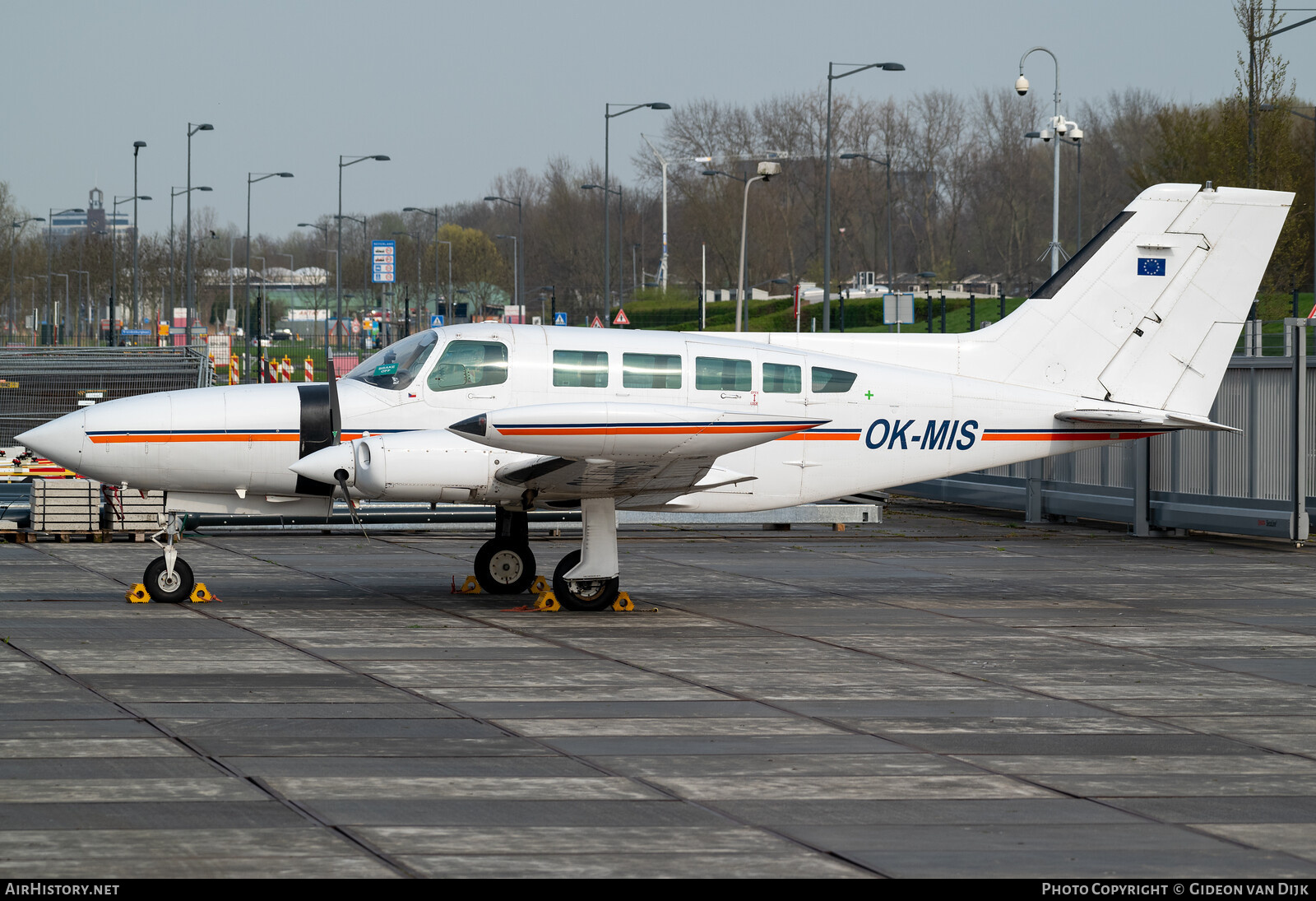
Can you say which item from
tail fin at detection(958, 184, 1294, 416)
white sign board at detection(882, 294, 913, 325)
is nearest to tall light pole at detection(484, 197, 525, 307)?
white sign board at detection(882, 294, 913, 325)

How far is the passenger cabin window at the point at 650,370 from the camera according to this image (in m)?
14.6

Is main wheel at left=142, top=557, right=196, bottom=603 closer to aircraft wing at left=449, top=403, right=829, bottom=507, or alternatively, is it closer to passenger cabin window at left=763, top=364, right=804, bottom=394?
aircraft wing at left=449, top=403, right=829, bottom=507

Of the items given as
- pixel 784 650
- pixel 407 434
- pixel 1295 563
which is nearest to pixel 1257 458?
Result: pixel 1295 563

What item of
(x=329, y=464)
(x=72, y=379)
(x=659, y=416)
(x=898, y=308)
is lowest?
(x=329, y=464)

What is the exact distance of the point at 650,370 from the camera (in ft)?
48.0

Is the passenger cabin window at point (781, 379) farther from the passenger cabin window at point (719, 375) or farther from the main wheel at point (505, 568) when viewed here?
the main wheel at point (505, 568)

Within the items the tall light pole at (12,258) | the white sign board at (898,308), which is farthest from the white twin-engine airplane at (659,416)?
the tall light pole at (12,258)

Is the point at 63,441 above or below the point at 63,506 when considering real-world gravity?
above

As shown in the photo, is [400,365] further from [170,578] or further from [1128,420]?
[1128,420]

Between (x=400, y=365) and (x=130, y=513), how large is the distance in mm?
8209

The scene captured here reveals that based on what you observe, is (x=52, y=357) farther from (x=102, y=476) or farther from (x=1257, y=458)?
(x=1257, y=458)

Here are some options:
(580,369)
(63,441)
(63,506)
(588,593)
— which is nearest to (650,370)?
(580,369)

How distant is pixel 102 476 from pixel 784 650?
265 inches

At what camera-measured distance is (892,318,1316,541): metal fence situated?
70.3 ft
